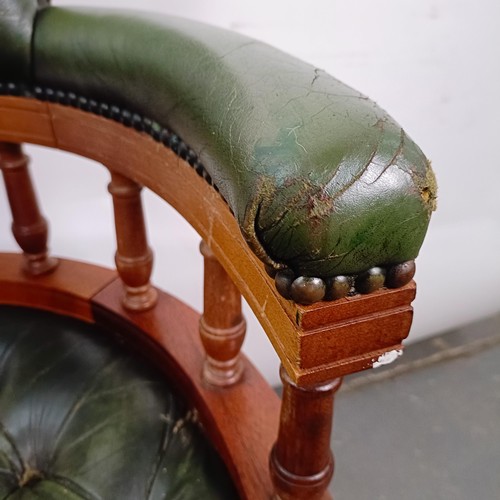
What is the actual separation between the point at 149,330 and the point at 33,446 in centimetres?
16

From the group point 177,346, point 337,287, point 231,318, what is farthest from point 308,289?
point 177,346

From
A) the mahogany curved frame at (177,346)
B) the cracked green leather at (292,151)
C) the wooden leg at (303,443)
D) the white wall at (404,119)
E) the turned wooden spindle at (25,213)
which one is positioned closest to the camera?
the cracked green leather at (292,151)

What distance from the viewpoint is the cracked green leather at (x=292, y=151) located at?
0.27 metres

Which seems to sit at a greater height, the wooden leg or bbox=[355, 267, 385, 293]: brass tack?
bbox=[355, 267, 385, 293]: brass tack

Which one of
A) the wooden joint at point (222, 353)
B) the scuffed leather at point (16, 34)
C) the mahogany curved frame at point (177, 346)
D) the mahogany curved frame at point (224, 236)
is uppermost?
the scuffed leather at point (16, 34)

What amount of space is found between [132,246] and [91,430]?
0.19 meters

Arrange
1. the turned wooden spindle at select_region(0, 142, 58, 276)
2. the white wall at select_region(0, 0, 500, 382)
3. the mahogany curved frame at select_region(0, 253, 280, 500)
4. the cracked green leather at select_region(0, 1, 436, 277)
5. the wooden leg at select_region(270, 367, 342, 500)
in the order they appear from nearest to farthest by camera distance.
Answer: the cracked green leather at select_region(0, 1, 436, 277) → the wooden leg at select_region(270, 367, 342, 500) → the mahogany curved frame at select_region(0, 253, 280, 500) → the turned wooden spindle at select_region(0, 142, 58, 276) → the white wall at select_region(0, 0, 500, 382)

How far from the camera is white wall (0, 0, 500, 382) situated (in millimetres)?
909

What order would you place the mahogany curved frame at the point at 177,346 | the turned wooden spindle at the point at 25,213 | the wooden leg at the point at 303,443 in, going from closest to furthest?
the wooden leg at the point at 303,443, the mahogany curved frame at the point at 177,346, the turned wooden spindle at the point at 25,213

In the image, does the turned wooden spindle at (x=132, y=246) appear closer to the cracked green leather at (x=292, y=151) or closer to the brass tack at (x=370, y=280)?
the cracked green leather at (x=292, y=151)

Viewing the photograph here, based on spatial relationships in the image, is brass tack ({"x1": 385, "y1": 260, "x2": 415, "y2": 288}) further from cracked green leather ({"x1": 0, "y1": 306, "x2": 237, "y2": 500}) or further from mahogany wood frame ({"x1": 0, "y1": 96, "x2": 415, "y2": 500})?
cracked green leather ({"x1": 0, "y1": 306, "x2": 237, "y2": 500})

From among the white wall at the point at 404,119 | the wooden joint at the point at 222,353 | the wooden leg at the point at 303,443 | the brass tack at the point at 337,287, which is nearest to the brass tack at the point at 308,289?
the brass tack at the point at 337,287

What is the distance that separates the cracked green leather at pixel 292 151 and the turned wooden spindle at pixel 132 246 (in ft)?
0.48

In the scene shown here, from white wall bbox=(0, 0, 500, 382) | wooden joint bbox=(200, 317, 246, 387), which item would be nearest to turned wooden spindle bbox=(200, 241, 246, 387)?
wooden joint bbox=(200, 317, 246, 387)
